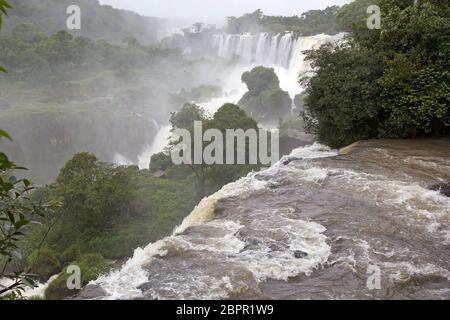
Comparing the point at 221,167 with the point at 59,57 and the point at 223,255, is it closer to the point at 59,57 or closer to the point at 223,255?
the point at 223,255

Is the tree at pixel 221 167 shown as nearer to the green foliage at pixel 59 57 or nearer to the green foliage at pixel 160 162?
the green foliage at pixel 160 162

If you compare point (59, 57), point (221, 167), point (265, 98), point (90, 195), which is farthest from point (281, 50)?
point (90, 195)

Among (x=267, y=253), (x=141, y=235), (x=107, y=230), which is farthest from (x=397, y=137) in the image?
(x=107, y=230)

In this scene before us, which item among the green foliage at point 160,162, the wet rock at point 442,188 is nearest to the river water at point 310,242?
the wet rock at point 442,188

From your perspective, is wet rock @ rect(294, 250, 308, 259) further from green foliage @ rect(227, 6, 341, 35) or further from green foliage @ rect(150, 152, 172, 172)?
green foliage @ rect(227, 6, 341, 35)
